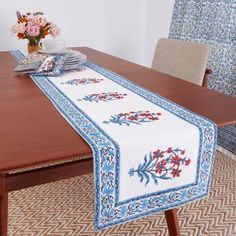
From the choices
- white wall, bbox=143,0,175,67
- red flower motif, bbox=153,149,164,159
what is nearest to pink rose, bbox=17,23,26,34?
red flower motif, bbox=153,149,164,159

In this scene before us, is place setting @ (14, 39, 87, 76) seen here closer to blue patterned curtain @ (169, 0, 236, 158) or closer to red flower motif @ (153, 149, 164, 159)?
red flower motif @ (153, 149, 164, 159)

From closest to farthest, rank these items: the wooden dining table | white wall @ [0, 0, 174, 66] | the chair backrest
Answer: the wooden dining table
the chair backrest
white wall @ [0, 0, 174, 66]

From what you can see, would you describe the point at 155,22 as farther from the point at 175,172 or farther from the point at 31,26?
the point at 175,172

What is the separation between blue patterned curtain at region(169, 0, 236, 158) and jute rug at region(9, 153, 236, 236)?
25.8 inches

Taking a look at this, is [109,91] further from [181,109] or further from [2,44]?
[2,44]

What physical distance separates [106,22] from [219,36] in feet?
4.27

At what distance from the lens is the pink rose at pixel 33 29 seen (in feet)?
6.33

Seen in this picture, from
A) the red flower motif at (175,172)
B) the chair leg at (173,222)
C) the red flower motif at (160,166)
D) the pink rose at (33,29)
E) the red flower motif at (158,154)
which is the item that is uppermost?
the pink rose at (33,29)

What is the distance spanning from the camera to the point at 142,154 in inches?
35.3

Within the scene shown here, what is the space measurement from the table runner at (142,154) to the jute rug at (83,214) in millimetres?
753

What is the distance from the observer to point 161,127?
0.97m

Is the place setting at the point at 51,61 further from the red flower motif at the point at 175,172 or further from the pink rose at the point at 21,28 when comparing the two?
the red flower motif at the point at 175,172

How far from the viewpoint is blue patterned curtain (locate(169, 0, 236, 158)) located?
2.45m

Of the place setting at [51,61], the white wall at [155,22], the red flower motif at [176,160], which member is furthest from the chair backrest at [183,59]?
the white wall at [155,22]
